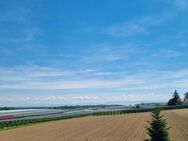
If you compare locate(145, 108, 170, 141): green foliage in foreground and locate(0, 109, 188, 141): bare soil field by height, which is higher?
locate(145, 108, 170, 141): green foliage in foreground

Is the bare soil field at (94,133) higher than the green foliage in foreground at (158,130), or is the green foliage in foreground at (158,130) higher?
the green foliage in foreground at (158,130)

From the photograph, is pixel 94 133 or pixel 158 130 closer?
pixel 158 130

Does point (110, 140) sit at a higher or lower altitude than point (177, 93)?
lower

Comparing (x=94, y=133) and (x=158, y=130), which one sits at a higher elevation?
(x=158, y=130)

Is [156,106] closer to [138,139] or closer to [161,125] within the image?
[161,125]

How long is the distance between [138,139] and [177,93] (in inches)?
5963

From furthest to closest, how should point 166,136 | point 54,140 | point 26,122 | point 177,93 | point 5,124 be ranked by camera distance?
point 177,93
point 26,122
point 5,124
point 54,140
point 166,136

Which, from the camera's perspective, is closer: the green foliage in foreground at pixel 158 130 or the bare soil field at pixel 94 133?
the green foliage in foreground at pixel 158 130

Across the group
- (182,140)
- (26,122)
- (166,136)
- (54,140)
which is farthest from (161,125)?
(26,122)

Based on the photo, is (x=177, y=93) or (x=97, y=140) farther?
(x=177, y=93)

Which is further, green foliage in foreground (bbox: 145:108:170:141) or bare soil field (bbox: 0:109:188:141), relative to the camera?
bare soil field (bbox: 0:109:188:141)

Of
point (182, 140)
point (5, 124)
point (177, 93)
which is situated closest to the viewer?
point (182, 140)

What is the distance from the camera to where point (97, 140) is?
134 feet

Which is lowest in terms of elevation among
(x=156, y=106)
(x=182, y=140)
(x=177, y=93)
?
(x=182, y=140)
